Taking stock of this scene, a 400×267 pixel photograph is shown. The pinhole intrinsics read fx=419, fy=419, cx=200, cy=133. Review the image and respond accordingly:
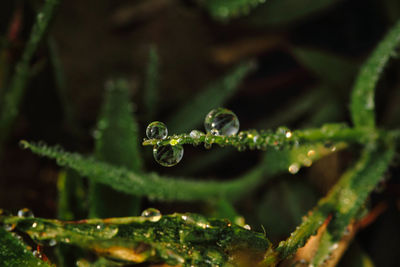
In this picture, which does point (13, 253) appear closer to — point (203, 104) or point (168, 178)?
point (168, 178)

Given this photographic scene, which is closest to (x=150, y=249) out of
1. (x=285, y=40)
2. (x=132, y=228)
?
(x=132, y=228)

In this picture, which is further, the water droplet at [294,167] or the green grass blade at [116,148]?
the water droplet at [294,167]

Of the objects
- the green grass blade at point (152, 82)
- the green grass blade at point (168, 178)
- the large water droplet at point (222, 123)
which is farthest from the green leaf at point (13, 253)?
the green grass blade at point (152, 82)

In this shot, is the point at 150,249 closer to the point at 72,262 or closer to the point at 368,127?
the point at 72,262

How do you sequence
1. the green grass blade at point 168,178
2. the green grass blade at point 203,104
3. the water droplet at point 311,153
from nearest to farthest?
1. the green grass blade at point 168,178
2. the water droplet at point 311,153
3. the green grass blade at point 203,104

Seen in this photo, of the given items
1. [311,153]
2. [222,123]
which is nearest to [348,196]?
[311,153]

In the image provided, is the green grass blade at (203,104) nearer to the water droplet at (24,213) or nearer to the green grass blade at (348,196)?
the green grass blade at (348,196)
